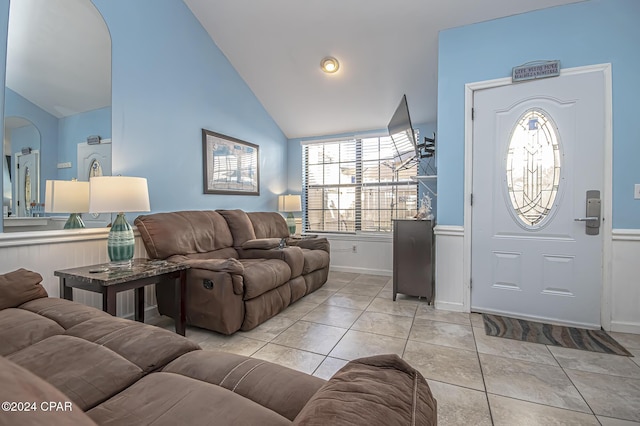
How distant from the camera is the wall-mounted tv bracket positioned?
3748 millimetres

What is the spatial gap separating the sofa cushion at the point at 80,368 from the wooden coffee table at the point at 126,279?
70 centimetres

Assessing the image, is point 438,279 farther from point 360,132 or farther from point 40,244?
point 40,244

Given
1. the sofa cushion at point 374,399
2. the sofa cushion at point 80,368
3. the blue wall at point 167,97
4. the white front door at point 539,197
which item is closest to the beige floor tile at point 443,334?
the white front door at point 539,197

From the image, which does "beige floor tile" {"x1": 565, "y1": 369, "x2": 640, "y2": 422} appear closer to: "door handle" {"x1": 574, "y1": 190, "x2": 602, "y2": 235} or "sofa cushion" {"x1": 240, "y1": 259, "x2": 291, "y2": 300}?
"door handle" {"x1": 574, "y1": 190, "x2": 602, "y2": 235}

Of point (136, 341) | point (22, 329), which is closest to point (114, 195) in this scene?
point (22, 329)

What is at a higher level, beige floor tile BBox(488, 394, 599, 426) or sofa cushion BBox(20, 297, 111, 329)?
sofa cushion BBox(20, 297, 111, 329)

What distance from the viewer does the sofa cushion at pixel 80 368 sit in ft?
2.89

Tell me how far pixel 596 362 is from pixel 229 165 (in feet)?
12.7

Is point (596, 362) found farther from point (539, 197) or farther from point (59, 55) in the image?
point (59, 55)

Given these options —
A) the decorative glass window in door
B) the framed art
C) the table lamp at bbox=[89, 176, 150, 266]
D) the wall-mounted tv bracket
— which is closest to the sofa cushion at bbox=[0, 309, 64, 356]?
the table lamp at bbox=[89, 176, 150, 266]

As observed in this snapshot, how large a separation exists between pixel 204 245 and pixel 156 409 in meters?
2.24

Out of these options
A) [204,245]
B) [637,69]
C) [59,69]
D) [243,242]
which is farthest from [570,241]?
[59,69]

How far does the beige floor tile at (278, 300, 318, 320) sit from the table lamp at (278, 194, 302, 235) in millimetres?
1594

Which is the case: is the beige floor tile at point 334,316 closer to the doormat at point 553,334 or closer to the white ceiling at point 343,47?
the doormat at point 553,334
